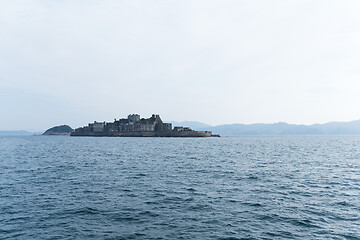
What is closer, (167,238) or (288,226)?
(167,238)

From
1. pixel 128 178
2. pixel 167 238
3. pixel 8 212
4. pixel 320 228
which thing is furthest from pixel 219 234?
pixel 128 178

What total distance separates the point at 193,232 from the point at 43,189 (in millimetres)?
20942

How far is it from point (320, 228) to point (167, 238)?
11.2 metres

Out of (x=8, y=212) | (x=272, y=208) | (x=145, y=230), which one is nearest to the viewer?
(x=145, y=230)

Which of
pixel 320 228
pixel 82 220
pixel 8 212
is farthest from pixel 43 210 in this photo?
pixel 320 228

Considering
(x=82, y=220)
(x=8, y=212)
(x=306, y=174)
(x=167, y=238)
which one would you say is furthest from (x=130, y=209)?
(x=306, y=174)

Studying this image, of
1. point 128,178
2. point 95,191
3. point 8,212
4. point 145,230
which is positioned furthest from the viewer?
point 128,178

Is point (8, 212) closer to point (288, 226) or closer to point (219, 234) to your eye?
point (219, 234)

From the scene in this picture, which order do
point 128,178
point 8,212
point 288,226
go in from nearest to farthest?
point 288,226, point 8,212, point 128,178

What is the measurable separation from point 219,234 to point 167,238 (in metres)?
3.50

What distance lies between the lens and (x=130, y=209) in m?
21.3

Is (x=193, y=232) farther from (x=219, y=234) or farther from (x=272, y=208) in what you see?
(x=272, y=208)

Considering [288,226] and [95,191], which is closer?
[288,226]

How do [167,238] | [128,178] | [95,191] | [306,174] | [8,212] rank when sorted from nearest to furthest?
1. [167,238]
2. [8,212]
3. [95,191]
4. [128,178]
5. [306,174]
